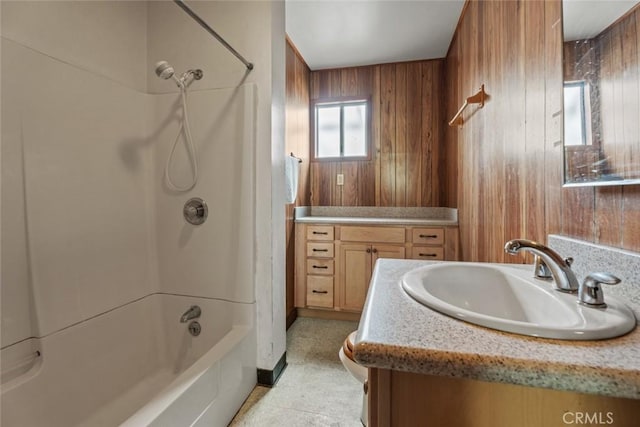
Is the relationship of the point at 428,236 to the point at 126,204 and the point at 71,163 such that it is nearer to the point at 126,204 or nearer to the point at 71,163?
the point at 126,204

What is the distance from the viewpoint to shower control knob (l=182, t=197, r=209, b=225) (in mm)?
1571

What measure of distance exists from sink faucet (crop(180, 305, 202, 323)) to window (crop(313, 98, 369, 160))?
6.44 ft

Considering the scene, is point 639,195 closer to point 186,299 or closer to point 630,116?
point 630,116

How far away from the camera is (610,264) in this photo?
667 millimetres

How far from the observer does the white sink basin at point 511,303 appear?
1.55 ft

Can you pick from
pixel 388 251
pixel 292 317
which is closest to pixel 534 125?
pixel 388 251

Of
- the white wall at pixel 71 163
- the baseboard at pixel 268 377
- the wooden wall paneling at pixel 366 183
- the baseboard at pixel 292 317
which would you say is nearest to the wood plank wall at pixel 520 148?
the wooden wall paneling at pixel 366 183

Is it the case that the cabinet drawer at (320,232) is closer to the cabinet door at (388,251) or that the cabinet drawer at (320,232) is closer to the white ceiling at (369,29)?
the cabinet door at (388,251)

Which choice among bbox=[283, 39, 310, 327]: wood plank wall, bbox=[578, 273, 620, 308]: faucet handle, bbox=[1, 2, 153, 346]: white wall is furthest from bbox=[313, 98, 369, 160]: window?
bbox=[578, 273, 620, 308]: faucet handle

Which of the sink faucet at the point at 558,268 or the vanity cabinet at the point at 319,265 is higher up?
the sink faucet at the point at 558,268

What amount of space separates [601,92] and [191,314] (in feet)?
6.32

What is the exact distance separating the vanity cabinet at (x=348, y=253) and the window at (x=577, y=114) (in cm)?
148

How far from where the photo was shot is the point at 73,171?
1.26 metres

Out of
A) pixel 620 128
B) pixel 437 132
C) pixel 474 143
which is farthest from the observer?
pixel 437 132
